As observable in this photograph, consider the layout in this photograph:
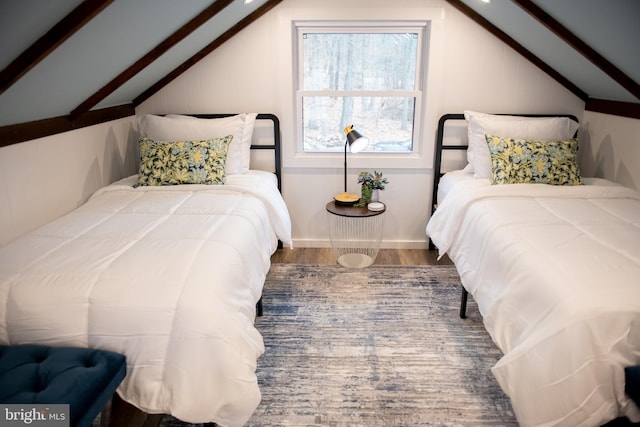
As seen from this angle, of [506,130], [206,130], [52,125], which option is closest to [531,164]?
[506,130]

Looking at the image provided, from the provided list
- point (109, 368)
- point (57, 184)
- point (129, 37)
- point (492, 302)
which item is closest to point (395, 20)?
point (129, 37)

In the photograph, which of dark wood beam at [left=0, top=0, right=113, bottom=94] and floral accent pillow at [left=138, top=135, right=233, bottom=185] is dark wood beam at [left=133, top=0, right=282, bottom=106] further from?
dark wood beam at [left=0, top=0, right=113, bottom=94]

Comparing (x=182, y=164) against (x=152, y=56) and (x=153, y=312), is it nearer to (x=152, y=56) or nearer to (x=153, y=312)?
(x=152, y=56)

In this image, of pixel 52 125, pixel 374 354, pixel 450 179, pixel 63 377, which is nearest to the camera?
pixel 63 377

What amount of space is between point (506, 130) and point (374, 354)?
1838mm

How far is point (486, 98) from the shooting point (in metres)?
3.52

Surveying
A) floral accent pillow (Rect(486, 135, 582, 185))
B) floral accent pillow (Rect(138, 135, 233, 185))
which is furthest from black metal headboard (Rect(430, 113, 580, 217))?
floral accent pillow (Rect(138, 135, 233, 185))

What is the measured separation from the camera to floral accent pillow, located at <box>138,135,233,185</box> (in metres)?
3.04

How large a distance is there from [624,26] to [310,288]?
2.25 metres

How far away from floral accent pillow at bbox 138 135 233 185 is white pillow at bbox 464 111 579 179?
1743 mm

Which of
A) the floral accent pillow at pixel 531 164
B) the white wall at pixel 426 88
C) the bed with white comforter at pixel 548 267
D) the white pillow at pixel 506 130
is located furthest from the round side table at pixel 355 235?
the floral accent pillow at pixel 531 164

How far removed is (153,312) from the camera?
164cm

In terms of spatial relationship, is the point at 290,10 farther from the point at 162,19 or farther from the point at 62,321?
the point at 62,321

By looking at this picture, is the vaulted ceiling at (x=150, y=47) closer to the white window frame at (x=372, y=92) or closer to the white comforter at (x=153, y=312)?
the white window frame at (x=372, y=92)
